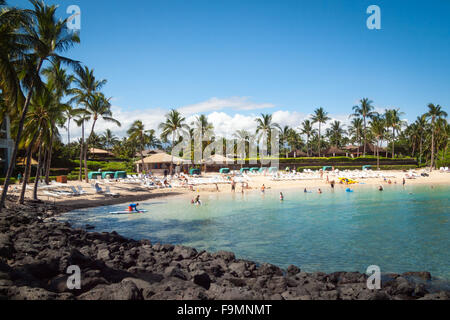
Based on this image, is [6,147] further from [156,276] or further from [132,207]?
[156,276]

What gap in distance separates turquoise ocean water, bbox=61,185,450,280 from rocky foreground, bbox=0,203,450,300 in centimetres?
166

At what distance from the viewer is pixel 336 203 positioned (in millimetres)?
23953

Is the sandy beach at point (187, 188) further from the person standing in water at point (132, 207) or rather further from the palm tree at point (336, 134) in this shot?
the palm tree at point (336, 134)

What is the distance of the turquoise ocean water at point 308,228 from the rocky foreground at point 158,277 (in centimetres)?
166

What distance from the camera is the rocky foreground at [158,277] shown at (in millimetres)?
6070

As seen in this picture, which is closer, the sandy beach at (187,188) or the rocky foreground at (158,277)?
the rocky foreground at (158,277)

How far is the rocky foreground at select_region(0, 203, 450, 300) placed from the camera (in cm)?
607

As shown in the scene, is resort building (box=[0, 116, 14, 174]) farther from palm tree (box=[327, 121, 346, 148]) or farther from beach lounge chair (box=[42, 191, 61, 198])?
palm tree (box=[327, 121, 346, 148])

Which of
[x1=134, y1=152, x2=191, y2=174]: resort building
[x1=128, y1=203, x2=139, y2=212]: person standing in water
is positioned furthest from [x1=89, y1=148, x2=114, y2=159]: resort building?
[x1=128, y1=203, x2=139, y2=212]: person standing in water

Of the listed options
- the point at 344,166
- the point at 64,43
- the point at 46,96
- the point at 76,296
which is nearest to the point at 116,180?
the point at 46,96

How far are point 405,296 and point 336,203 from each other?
17.3 m

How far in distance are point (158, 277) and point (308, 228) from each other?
32.2ft

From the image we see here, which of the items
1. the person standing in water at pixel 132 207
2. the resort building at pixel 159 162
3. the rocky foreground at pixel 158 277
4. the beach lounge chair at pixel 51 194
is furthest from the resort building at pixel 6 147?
the rocky foreground at pixel 158 277

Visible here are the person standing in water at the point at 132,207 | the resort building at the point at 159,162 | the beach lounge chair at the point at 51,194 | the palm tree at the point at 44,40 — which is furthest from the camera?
the resort building at the point at 159,162
